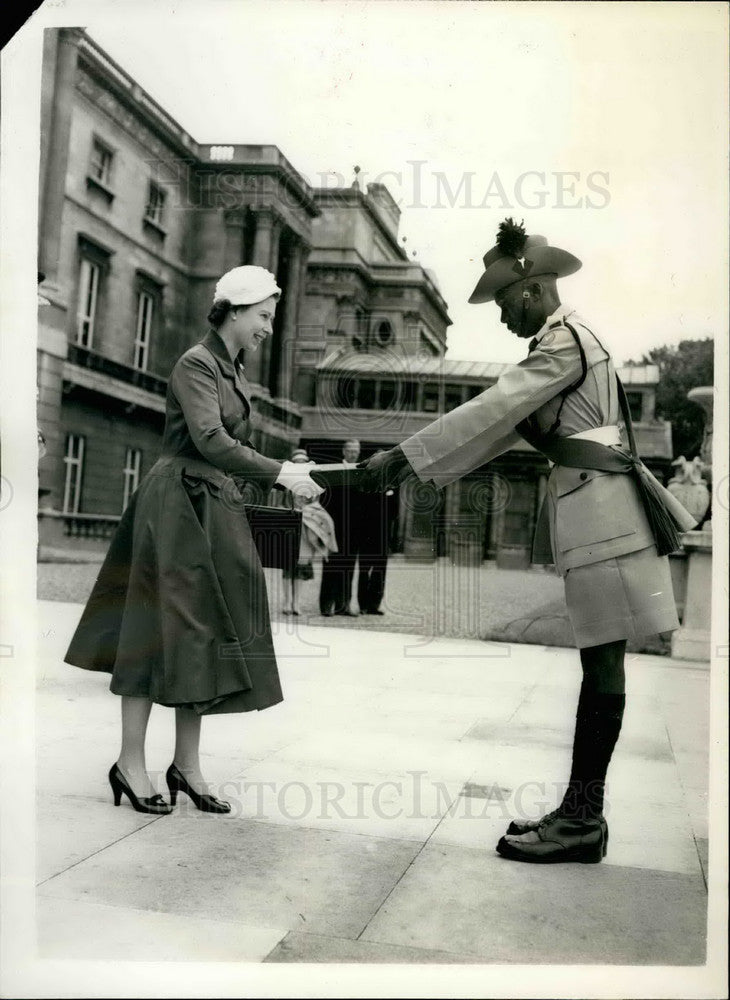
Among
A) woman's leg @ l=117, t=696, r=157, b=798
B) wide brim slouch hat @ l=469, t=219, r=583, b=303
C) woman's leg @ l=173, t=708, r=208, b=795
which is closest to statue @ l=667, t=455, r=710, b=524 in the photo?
wide brim slouch hat @ l=469, t=219, r=583, b=303

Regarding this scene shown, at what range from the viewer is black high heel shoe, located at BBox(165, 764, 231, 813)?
3336 millimetres

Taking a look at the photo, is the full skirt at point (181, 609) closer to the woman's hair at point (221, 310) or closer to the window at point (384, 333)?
the woman's hair at point (221, 310)

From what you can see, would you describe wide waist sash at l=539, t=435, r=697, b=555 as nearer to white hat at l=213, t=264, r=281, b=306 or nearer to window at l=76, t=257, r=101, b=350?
white hat at l=213, t=264, r=281, b=306

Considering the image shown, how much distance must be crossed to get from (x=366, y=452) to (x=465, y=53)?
1.23 m

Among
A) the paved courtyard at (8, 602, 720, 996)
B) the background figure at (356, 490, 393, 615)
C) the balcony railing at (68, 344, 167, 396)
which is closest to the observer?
the paved courtyard at (8, 602, 720, 996)

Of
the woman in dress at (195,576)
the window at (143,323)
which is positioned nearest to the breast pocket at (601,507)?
the woman in dress at (195,576)

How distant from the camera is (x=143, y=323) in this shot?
3510 mm

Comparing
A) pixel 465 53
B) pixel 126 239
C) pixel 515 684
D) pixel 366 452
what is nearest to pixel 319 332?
pixel 366 452

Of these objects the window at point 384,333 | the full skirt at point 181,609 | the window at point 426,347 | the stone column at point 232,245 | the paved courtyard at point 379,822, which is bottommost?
the paved courtyard at point 379,822

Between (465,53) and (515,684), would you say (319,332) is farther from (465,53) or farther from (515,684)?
(515,684)

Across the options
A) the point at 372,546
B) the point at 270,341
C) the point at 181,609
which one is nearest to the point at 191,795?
the point at 181,609

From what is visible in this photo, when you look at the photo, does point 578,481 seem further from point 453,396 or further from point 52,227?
point 52,227

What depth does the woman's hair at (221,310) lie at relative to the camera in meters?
3.35

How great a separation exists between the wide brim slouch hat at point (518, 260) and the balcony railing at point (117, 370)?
46.6 inches
